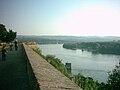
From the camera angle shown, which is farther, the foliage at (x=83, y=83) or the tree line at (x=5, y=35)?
the tree line at (x=5, y=35)

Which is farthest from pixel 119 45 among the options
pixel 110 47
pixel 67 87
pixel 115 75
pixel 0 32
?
pixel 67 87

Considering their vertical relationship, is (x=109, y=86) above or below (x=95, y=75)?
above

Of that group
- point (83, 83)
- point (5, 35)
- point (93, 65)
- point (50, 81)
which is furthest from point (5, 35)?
point (50, 81)

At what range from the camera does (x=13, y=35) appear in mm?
74125

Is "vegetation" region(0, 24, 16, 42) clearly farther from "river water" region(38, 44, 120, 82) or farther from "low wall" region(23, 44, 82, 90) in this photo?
"low wall" region(23, 44, 82, 90)

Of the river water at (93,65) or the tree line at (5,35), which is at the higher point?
the tree line at (5,35)

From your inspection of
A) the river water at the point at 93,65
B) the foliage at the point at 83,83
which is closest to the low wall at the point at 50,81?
the foliage at the point at 83,83

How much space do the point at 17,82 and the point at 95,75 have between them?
54.4 meters

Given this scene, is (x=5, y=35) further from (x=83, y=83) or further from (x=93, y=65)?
(x=83, y=83)

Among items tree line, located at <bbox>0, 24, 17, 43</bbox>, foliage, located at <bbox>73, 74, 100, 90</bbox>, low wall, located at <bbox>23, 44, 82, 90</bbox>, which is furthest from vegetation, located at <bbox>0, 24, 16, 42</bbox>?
low wall, located at <bbox>23, 44, 82, 90</bbox>

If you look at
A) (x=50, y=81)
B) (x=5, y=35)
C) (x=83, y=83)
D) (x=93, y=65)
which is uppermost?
(x=5, y=35)

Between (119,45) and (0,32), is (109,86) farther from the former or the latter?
(119,45)

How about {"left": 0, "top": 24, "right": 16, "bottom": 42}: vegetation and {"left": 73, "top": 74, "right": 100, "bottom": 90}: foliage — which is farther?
{"left": 0, "top": 24, "right": 16, "bottom": 42}: vegetation

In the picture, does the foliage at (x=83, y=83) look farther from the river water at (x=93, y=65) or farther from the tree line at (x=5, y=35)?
the tree line at (x=5, y=35)
